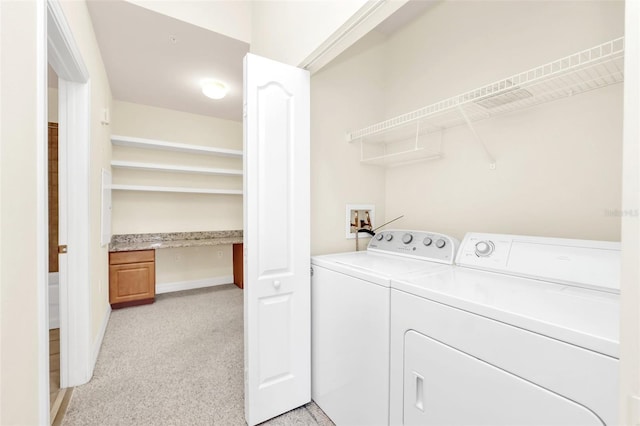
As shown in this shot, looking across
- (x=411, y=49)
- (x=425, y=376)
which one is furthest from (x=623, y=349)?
(x=411, y=49)

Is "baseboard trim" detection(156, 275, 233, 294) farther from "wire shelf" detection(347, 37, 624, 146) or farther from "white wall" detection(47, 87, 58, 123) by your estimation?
"wire shelf" detection(347, 37, 624, 146)

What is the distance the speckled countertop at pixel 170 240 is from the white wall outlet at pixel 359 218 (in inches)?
95.7

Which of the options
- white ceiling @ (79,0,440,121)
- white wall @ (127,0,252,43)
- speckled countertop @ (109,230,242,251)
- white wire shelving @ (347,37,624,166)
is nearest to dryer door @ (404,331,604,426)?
white wire shelving @ (347,37,624,166)

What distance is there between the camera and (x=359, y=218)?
202cm

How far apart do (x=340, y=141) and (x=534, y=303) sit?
4.62 ft

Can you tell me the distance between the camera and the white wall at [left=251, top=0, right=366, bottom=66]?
51.0 inches

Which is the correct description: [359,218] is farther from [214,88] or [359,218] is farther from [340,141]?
[214,88]

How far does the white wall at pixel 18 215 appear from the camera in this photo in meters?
0.80

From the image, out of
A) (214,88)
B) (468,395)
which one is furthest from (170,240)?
(468,395)

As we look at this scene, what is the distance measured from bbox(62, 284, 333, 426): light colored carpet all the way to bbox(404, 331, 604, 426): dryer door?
0.78 m

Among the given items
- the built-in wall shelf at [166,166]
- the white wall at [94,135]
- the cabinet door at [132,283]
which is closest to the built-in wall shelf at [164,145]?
the built-in wall shelf at [166,166]

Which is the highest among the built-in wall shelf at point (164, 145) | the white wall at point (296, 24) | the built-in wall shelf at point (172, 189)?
the white wall at point (296, 24)

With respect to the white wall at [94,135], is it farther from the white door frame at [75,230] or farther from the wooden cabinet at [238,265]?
the wooden cabinet at [238,265]

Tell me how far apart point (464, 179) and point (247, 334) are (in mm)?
1563
